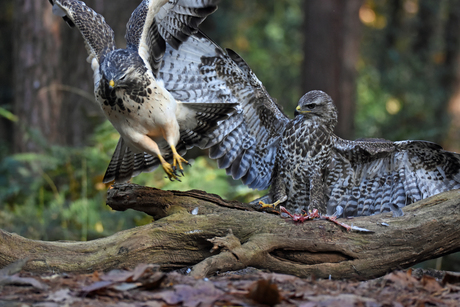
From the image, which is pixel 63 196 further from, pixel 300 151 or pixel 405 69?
pixel 405 69

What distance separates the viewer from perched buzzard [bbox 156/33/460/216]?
4.84 meters

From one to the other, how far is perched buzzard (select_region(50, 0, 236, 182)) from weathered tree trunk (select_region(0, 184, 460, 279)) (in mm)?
742

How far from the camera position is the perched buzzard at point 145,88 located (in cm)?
402

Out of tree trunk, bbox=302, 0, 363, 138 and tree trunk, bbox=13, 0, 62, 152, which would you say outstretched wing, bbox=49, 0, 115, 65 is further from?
tree trunk, bbox=302, 0, 363, 138

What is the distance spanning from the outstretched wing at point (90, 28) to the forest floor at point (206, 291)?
225 cm

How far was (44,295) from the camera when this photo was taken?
2.72 meters


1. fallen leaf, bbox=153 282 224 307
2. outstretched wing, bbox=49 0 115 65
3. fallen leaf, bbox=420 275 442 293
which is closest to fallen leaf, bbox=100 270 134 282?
fallen leaf, bbox=153 282 224 307

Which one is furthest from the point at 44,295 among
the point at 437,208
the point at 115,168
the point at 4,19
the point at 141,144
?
the point at 4,19

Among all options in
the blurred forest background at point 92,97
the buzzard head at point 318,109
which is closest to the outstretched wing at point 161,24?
the buzzard head at point 318,109

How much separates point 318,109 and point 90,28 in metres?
2.55

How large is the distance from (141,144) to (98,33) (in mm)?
1256

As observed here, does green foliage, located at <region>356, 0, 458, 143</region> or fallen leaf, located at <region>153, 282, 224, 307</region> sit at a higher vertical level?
green foliage, located at <region>356, 0, 458, 143</region>

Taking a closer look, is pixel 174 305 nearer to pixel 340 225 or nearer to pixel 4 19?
pixel 340 225

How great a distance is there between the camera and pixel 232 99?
5.10 metres
